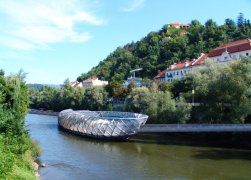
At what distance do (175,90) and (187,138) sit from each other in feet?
67.6

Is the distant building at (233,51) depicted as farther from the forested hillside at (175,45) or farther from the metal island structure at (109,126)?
the metal island structure at (109,126)

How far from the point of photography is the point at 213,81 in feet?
178

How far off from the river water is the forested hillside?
78.4m

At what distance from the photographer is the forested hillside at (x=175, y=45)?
12783 cm

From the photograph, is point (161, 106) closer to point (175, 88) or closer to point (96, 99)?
point (175, 88)

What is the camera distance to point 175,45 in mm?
135375

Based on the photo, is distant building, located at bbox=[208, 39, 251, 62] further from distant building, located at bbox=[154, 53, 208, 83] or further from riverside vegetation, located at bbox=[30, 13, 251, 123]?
riverside vegetation, located at bbox=[30, 13, 251, 123]

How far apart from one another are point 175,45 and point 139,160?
326 ft

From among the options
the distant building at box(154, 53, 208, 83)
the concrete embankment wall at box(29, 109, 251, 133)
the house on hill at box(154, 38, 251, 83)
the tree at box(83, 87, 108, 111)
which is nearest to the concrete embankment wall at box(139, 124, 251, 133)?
the concrete embankment wall at box(29, 109, 251, 133)

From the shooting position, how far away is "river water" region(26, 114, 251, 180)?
33375mm

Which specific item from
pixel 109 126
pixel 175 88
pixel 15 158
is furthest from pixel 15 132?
pixel 175 88

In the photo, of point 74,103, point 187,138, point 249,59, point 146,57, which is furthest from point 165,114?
point 146,57

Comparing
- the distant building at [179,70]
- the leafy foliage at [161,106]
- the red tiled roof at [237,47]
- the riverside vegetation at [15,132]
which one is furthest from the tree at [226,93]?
the distant building at [179,70]

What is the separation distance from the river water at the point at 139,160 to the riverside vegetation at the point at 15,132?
2815 mm
